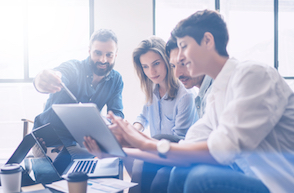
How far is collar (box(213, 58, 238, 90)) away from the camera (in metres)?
0.93

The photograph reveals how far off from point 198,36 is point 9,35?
3.91 m

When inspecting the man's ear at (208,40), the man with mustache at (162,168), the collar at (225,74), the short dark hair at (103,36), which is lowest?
the man with mustache at (162,168)

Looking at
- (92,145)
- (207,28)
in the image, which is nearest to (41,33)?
(92,145)

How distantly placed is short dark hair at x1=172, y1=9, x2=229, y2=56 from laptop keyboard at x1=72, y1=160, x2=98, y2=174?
74cm

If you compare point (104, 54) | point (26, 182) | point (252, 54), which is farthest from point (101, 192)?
point (252, 54)

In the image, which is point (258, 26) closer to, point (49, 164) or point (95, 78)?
point (95, 78)

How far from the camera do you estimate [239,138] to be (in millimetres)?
760

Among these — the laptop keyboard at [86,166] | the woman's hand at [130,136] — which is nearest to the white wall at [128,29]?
the laptop keyboard at [86,166]

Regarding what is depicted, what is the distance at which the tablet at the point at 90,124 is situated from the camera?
87 cm

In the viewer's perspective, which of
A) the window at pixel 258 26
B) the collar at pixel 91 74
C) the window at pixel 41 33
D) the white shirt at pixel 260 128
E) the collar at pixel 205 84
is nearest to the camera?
the white shirt at pixel 260 128

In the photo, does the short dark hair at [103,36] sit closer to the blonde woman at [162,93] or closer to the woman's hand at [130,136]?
the blonde woman at [162,93]

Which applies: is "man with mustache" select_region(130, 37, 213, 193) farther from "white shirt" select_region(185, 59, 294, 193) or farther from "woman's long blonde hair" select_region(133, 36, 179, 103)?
"white shirt" select_region(185, 59, 294, 193)

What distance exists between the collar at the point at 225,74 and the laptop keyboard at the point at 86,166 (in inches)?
27.3

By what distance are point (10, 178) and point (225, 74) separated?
903 millimetres
